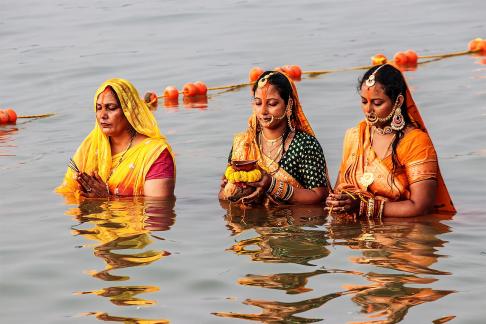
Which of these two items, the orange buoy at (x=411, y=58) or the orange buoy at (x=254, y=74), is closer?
the orange buoy at (x=254, y=74)

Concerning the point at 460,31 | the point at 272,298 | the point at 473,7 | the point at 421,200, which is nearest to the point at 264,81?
the point at 421,200

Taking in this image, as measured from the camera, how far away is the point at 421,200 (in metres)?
8.71

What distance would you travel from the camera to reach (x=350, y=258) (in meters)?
8.18

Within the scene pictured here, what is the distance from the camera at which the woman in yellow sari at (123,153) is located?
31.4 ft

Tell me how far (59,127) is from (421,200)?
6599 mm

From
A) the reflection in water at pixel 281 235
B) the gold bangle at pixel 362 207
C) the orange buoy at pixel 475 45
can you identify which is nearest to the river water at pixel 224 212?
the reflection in water at pixel 281 235

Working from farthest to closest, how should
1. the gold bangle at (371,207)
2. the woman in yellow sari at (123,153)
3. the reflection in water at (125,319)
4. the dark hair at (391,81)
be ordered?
the woman in yellow sari at (123,153) < the gold bangle at (371,207) < the dark hair at (391,81) < the reflection in water at (125,319)

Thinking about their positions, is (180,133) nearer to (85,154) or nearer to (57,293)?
(85,154)

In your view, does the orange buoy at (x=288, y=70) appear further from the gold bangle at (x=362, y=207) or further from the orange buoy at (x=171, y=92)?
the gold bangle at (x=362, y=207)

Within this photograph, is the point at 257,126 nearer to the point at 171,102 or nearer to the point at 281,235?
the point at 281,235

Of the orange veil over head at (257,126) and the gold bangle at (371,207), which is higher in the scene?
the orange veil over head at (257,126)

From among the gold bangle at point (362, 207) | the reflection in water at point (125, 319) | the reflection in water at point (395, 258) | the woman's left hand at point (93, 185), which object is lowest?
the reflection in water at point (125, 319)

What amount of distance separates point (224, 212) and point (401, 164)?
5.53 feet

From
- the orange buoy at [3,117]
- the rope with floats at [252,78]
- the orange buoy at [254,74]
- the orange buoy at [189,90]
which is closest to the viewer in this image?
the orange buoy at [3,117]
